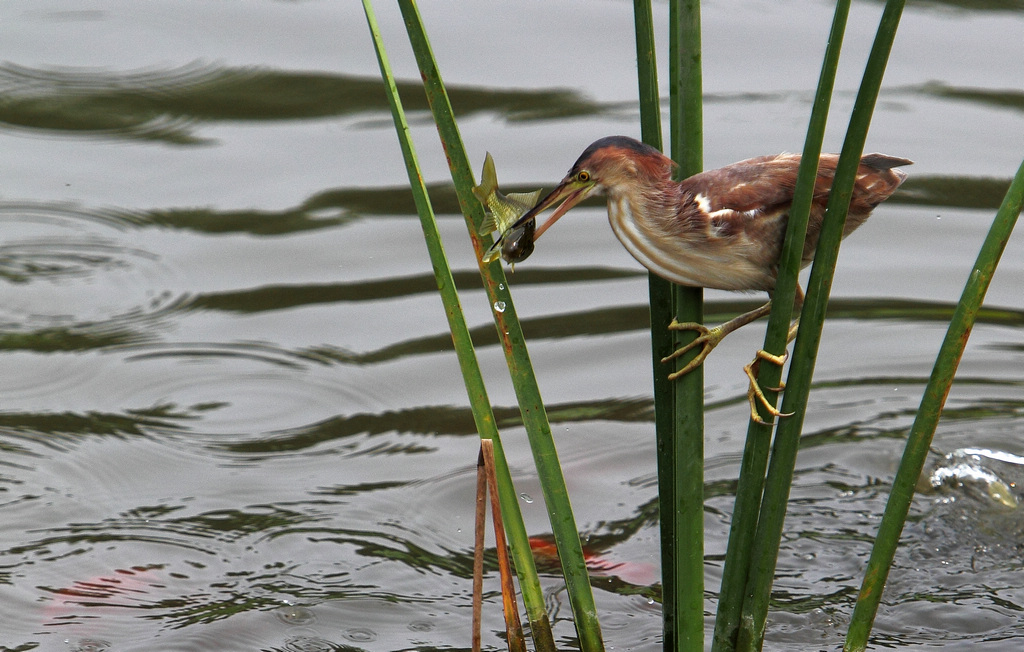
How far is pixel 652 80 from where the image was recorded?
1976 millimetres

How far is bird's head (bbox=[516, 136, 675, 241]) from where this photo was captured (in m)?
2.03

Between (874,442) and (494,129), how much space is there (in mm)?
2686

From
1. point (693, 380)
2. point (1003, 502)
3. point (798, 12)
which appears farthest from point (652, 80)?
point (798, 12)

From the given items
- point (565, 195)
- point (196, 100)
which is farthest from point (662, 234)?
point (196, 100)

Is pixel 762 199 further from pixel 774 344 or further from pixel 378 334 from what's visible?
pixel 378 334

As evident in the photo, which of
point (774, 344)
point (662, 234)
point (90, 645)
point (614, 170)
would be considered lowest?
point (90, 645)

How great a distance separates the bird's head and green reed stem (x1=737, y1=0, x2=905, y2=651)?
306mm

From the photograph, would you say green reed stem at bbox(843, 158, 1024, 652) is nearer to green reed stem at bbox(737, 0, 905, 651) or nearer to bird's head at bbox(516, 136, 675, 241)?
green reed stem at bbox(737, 0, 905, 651)

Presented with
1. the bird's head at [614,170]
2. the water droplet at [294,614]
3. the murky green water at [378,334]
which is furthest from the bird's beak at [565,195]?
the water droplet at [294,614]

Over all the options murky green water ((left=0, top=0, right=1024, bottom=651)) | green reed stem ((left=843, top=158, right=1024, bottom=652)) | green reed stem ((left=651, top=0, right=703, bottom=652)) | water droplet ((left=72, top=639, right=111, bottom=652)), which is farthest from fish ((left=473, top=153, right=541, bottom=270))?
water droplet ((left=72, top=639, right=111, bottom=652))

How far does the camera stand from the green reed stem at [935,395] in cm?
187

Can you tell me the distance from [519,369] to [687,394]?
0.96ft

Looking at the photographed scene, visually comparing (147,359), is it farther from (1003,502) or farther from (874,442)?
(1003,502)

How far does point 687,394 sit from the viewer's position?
2.01 meters
